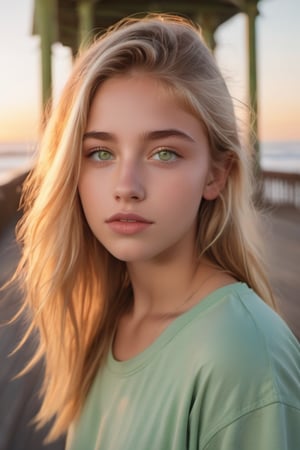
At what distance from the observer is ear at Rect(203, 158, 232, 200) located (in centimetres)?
124

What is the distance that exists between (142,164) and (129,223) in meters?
0.11

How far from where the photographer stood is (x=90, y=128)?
116 centimetres

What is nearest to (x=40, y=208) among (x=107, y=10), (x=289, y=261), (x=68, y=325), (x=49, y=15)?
(x=68, y=325)

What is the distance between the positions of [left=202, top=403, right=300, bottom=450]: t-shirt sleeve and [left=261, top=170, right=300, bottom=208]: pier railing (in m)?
11.3

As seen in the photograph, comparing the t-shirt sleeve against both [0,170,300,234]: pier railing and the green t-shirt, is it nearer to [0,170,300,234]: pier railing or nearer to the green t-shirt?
the green t-shirt

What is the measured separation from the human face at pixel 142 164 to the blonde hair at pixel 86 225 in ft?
0.11

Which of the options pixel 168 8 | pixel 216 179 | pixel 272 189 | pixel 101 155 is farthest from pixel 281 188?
pixel 101 155

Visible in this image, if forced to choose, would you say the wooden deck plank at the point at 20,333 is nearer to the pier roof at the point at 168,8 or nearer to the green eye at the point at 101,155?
the green eye at the point at 101,155

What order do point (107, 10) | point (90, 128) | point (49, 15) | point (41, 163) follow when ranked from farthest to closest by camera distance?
point (107, 10) → point (49, 15) → point (41, 163) → point (90, 128)

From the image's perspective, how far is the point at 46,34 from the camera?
10859mm

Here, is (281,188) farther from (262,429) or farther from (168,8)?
(262,429)

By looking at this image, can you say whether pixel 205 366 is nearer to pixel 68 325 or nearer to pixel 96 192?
pixel 96 192

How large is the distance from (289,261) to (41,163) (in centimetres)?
567

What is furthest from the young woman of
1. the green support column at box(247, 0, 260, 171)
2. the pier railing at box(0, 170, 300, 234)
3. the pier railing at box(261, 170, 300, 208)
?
the pier railing at box(261, 170, 300, 208)
